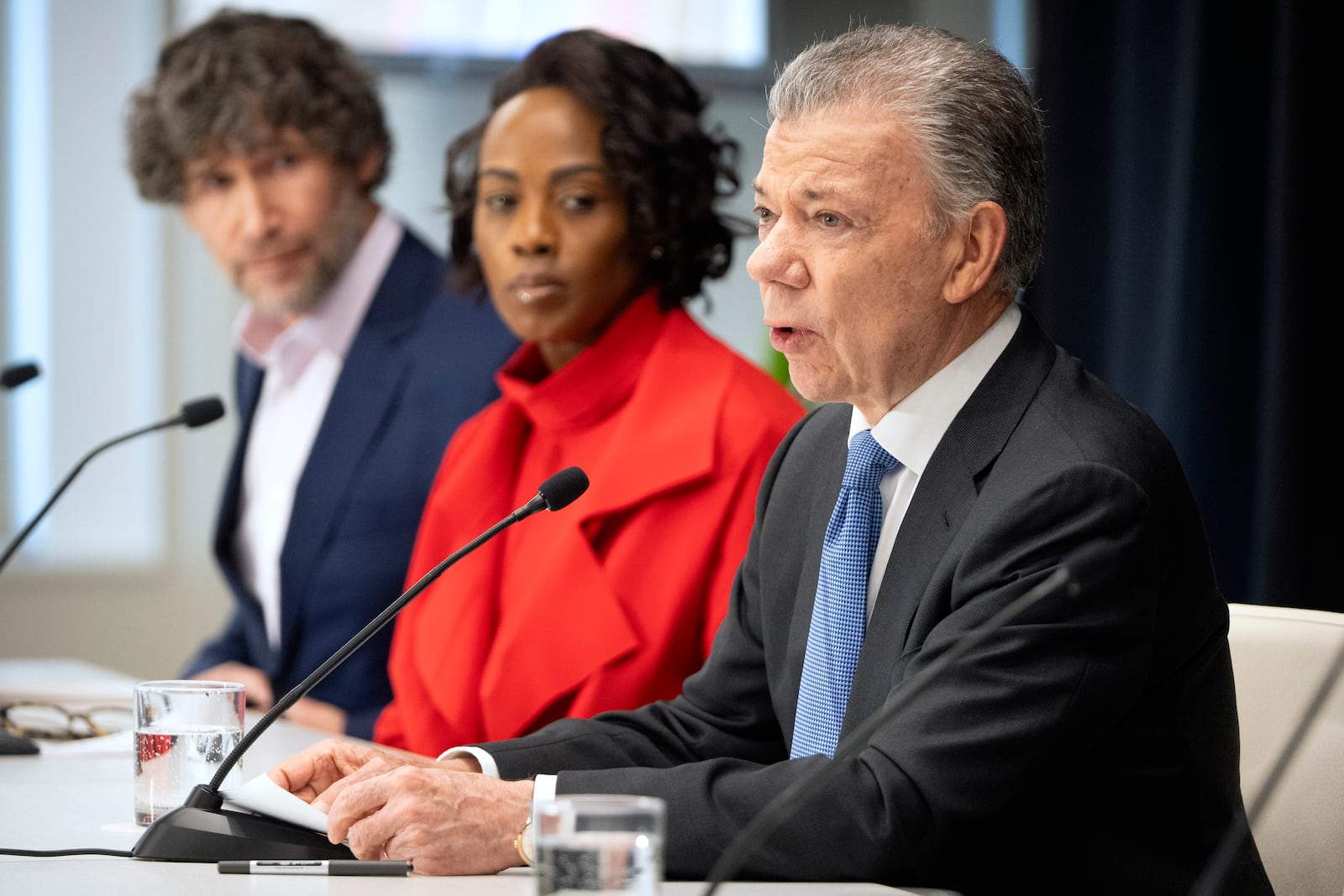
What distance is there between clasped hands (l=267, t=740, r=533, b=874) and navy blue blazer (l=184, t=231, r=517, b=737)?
155cm

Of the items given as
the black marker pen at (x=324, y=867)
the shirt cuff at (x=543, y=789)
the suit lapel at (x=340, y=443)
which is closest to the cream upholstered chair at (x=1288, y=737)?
the shirt cuff at (x=543, y=789)

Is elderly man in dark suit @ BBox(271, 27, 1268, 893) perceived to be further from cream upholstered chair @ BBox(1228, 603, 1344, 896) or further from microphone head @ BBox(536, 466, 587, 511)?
microphone head @ BBox(536, 466, 587, 511)

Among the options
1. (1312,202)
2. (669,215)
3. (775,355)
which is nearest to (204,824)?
(669,215)

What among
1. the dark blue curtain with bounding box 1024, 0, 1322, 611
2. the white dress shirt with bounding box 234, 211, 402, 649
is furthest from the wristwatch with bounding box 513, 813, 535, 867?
the white dress shirt with bounding box 234, 211, 402, 649

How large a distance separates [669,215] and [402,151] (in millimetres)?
2418

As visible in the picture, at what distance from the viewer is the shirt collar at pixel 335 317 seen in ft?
10.3

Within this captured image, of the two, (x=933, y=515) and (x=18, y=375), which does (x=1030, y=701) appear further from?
(x=18, y=375)

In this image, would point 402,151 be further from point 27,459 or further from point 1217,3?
point 1217,3

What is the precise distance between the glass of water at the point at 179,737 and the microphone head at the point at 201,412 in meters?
0.70

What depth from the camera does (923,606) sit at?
130cm

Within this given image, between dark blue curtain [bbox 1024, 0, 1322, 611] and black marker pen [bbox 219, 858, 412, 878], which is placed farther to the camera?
dark blue curtain [bbox 1024, 0, 1322, 611]

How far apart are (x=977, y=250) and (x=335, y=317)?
1966 millimetres

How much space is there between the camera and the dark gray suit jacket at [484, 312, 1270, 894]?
118 centimetres

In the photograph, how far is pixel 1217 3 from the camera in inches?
108
